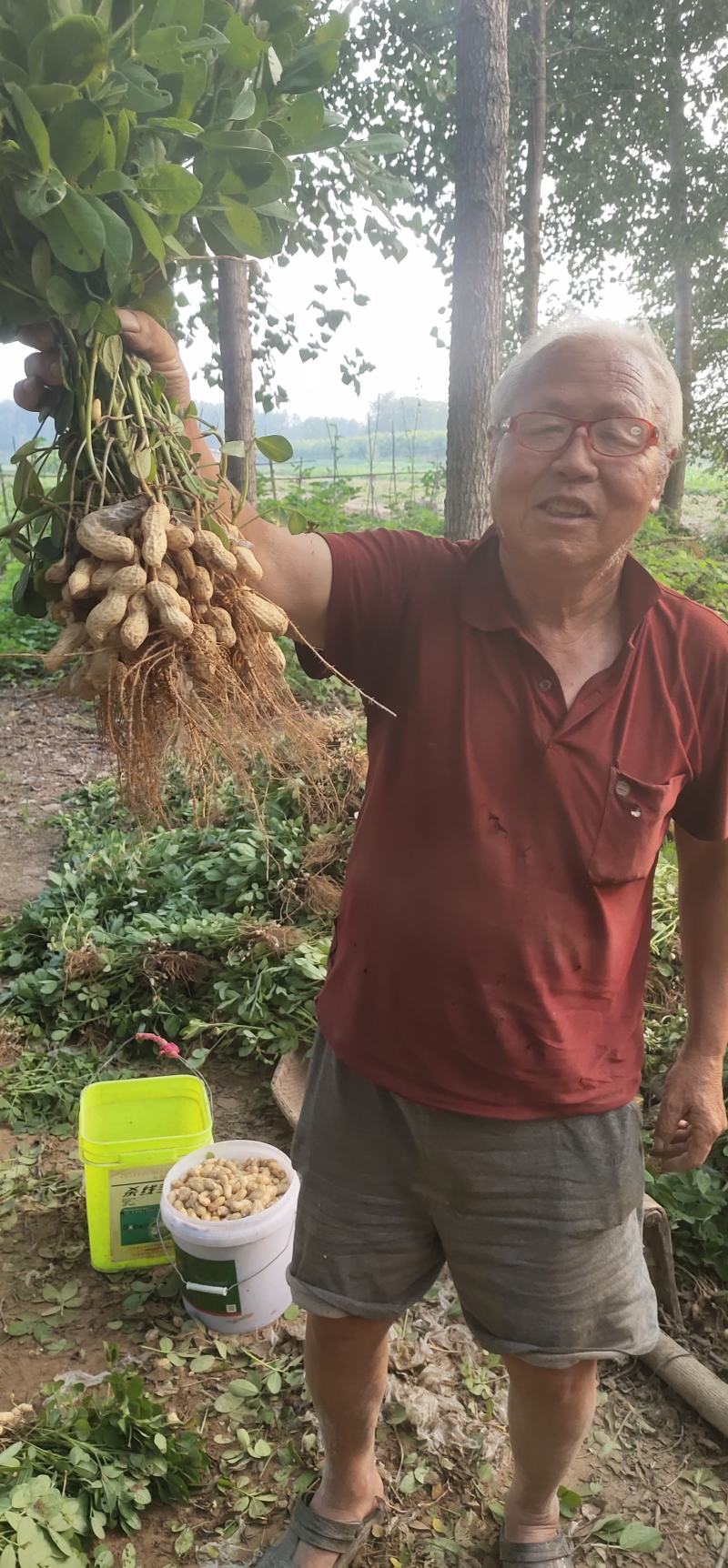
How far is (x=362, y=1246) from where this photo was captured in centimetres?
163

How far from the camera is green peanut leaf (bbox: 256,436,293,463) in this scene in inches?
59.2

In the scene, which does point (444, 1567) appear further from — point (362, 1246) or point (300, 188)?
point (300, 188)

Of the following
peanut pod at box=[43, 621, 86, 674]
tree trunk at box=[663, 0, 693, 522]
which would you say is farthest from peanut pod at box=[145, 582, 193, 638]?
tree trunk at box=[663, 0, 693, 522]

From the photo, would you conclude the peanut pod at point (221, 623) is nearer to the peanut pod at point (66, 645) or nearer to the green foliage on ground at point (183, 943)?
the peanut pod at point (66, 645)

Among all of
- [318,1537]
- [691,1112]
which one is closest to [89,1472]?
[318,1537]

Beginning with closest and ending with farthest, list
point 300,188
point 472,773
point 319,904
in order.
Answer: point 472,773
point 319,904
point 300,188

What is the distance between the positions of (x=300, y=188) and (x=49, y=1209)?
3.95 m

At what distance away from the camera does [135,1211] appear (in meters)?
2.60

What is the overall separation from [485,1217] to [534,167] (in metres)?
8.80

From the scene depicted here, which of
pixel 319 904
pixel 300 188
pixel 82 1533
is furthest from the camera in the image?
pixel 300 188

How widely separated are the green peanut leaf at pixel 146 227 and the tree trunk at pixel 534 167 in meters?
7.04

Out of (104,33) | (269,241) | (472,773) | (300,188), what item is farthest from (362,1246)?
(300,188)

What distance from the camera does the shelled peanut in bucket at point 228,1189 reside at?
94.8 inches

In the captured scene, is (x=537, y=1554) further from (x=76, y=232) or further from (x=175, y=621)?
(x=76, y=232)
